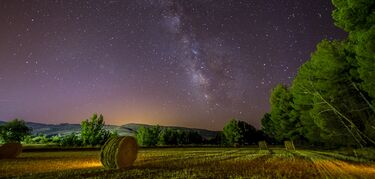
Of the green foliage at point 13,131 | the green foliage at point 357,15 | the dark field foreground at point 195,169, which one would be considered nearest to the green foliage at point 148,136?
the green foliage at point 13,131

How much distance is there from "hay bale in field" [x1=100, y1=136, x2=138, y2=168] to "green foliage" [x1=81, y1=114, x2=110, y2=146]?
2402 inches

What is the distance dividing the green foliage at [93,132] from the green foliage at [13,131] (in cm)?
3167

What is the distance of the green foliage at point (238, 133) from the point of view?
349ft

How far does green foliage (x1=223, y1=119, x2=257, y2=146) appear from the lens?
106 m

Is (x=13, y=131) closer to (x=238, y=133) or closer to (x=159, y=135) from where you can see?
(x=159, y=135)

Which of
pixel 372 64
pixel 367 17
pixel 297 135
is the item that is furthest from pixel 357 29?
pixel 297 135

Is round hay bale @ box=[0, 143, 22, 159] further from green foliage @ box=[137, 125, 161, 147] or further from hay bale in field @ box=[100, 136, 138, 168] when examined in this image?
green foliage @ box=[137, 125, 161, 147]

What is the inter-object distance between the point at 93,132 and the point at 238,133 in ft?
157

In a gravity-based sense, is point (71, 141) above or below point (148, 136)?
below

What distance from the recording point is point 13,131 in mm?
99500

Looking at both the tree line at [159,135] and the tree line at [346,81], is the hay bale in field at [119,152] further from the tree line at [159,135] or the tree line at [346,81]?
the tree line at [159,135]

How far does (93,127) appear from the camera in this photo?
82062 mm

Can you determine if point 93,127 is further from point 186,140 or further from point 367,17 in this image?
point 367,17

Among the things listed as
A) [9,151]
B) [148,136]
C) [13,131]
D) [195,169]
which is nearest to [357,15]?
[195,169]
